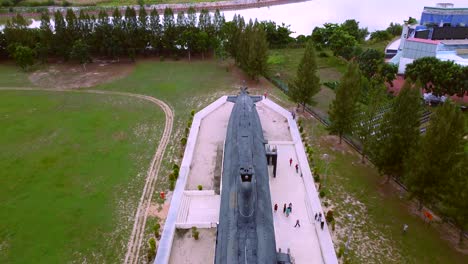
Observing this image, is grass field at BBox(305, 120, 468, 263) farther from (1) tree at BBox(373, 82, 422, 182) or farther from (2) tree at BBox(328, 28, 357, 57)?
(2) tree at BBox(328, 28, 357, 57)

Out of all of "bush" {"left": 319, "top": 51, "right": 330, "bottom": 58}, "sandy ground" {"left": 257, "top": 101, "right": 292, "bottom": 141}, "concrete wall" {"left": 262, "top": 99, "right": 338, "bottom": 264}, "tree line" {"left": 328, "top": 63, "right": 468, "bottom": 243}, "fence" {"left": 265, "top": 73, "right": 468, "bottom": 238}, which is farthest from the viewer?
"bush" {"left": 319, "top": 51, "right": 330, "bottom": 58}

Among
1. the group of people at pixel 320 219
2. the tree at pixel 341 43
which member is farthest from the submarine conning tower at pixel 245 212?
the tree at pixel 341 43

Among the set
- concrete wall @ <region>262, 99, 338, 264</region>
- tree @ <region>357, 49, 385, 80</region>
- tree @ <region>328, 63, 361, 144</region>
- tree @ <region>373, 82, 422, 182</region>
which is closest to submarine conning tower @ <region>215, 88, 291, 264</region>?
concrete wall @ <region>262, 99, 338, 264</region>

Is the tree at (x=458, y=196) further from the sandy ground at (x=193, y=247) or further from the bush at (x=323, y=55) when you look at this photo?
the bush at (x=323, y=55)

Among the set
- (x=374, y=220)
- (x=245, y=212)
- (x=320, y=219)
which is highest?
(x=245, y=212)

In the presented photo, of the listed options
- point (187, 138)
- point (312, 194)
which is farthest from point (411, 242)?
point (187, 138)

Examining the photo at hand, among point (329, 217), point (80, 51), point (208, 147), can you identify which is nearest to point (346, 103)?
point (329, 217)

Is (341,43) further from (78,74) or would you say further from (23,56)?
(23,56)
